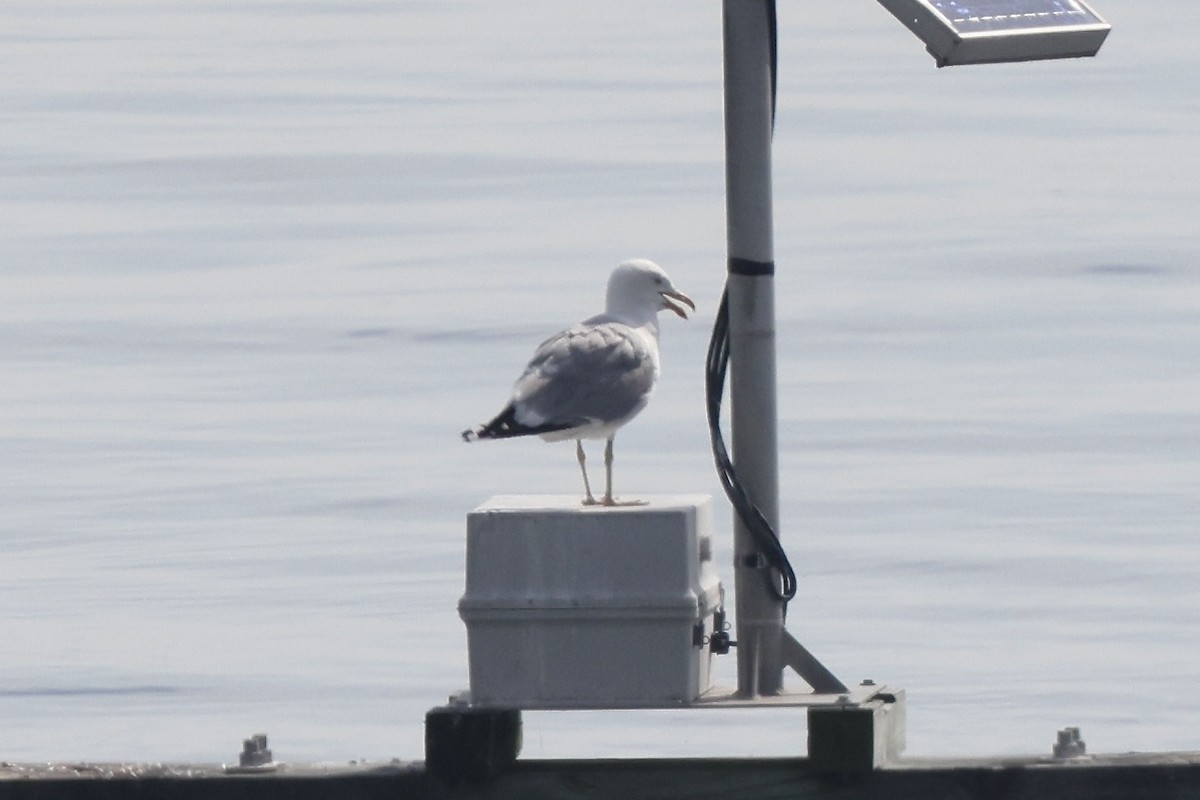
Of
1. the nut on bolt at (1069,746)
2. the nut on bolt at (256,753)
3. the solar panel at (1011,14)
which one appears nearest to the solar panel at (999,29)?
the solar panel at (1011,14)

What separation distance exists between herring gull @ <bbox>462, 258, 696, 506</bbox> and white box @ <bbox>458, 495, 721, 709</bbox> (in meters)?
0.31

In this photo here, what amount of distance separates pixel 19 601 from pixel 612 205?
36.0 ft

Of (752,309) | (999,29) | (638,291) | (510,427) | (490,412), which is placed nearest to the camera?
(999,29)

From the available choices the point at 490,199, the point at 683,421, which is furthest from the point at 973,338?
the point at 490,199

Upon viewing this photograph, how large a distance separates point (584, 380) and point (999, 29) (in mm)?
1266

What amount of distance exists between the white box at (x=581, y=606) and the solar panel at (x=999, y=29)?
1.11 m

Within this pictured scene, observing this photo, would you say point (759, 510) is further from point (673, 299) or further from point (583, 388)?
point (673, 299)

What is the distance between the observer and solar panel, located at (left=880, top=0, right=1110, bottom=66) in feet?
22.2

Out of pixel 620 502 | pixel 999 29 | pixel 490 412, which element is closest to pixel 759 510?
pixel 620 502

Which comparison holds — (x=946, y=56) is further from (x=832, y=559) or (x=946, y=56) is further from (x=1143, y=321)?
(x=1143, y=321)

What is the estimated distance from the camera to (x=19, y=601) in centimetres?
1248

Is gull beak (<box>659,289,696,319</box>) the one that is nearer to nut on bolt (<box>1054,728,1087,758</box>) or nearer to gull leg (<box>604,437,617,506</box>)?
gull leg (<box>604,437,617,506</box>)

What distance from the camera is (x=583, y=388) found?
292 inches

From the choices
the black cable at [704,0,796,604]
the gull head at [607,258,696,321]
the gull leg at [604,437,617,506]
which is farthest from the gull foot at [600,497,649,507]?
the gull head at [607,258,696,321]
